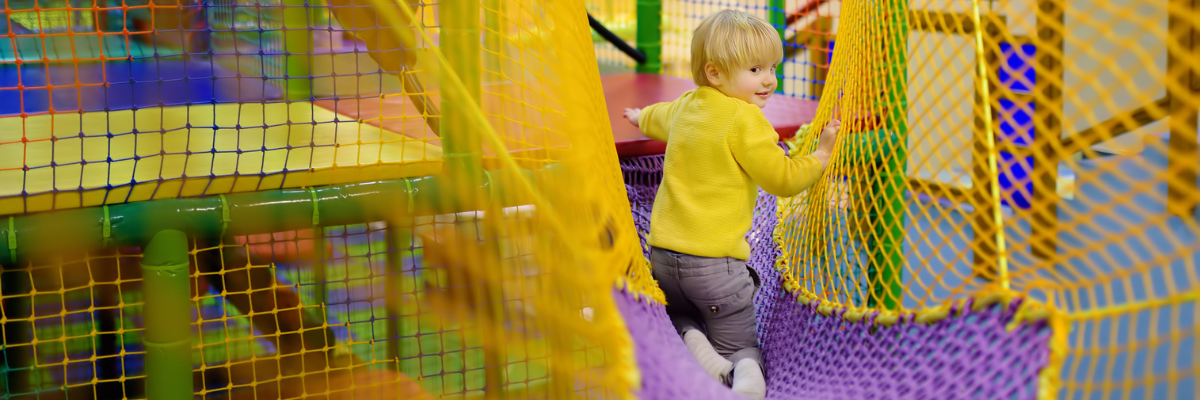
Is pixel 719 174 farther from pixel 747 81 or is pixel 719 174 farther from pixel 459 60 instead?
pixel 459 60

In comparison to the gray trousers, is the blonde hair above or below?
above

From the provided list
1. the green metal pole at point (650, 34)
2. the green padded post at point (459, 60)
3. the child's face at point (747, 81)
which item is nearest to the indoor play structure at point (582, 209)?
the green padded post at point (459, 60)

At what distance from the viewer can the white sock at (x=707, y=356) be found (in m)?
1.06

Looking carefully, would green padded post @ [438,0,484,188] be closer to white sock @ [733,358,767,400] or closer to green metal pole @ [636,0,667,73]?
white sock @ [733,358,767,400]

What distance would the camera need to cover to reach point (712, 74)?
→ 1118 mm

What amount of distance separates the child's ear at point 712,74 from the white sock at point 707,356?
12.6 inches

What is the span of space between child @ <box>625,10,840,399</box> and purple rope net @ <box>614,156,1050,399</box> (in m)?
0.06

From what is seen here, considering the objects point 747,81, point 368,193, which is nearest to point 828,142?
point 747,81

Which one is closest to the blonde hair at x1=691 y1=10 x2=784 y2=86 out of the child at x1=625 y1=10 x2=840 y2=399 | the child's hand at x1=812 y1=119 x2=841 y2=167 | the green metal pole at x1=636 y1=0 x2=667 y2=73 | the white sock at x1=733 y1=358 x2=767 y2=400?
the child at x1=625 y1=10 x2=840 y2=399

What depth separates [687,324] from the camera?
1.14 meters

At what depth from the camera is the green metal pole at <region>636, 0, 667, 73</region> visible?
2229 mm

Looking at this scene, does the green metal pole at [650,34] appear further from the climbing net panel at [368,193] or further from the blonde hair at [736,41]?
the blonde hair at [736,41]

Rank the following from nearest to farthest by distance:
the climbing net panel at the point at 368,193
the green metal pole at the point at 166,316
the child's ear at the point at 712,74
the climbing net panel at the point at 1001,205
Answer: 1. the climbing net panel at the point at 1001,205
2. the climbing net panel at the point at 368,193
3. the green metal pole at the point at 166,316
4. the child's ear at the point at 712,74

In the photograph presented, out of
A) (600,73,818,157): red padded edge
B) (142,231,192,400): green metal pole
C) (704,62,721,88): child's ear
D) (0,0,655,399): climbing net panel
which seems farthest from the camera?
(600,73,818,157): red padded edge
